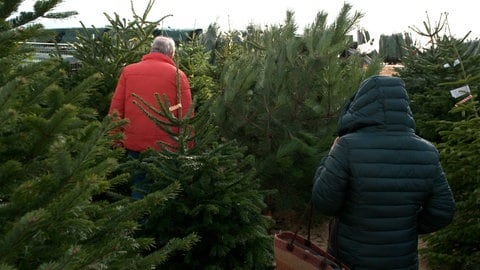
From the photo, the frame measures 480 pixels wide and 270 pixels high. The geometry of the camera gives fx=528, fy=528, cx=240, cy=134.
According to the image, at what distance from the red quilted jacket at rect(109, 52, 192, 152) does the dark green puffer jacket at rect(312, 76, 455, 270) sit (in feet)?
5.83

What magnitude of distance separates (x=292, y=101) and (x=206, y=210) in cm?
220

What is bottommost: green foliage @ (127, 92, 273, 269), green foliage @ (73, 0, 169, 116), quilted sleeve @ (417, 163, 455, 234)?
green foliage @ (127, 92, 273, 269)

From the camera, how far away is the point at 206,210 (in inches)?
118

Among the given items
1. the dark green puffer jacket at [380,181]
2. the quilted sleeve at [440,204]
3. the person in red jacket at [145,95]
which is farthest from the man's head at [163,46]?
the quilted sleeve at [440,204]

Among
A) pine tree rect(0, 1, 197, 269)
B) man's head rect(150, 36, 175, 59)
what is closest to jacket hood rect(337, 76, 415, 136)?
pine tree rect(0, 1, 197, 269)

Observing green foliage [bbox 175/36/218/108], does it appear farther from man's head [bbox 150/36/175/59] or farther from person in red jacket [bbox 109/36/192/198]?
person in red jacket [bbox 109/36/192/198]

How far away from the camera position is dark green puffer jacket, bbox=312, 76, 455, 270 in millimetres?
2504

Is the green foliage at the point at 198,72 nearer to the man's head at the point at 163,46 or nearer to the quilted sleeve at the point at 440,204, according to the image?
the man's head at the point at 163,46

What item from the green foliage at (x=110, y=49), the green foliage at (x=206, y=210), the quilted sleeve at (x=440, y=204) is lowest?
the green foliage at (x=206, y=210)

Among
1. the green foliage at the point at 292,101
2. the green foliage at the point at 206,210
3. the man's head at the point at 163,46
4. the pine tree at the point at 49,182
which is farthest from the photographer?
the green foliage at the point at 292,101

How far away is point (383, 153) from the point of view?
2.50 metres

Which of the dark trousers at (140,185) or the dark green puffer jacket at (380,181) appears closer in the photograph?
the dark green puffer jacket at (380,181)

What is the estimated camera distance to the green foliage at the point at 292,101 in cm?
484

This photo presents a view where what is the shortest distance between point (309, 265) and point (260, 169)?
7.65 ft
